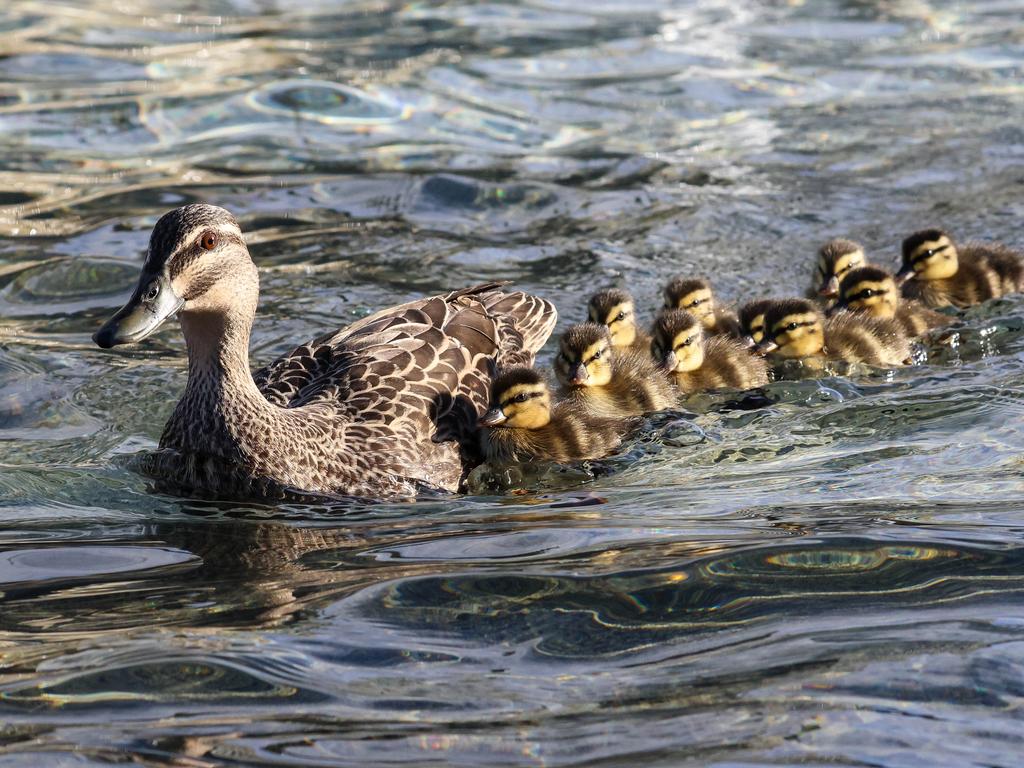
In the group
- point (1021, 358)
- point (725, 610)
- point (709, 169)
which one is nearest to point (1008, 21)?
point (709, 169)

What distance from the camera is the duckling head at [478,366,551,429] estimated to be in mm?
5785

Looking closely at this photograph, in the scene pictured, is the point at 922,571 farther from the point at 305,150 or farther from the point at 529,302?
the point at 305,150

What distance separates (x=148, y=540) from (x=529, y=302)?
7.97 feet

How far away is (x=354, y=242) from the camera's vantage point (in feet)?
28.5

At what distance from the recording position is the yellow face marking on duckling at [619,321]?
688cm

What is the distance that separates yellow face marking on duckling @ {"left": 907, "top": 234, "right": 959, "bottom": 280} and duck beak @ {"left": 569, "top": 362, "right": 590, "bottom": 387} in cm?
217

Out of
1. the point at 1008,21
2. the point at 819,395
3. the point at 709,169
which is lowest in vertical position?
the point at 819,395

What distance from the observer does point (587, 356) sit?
635cm

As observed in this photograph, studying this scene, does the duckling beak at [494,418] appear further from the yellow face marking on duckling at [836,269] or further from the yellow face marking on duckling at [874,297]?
the yellow face marking on duckling at [836,269]

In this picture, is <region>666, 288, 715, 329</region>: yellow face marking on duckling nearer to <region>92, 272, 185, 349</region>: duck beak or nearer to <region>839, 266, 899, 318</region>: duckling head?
<region>839, 266, 899, 318</region>: duckling head

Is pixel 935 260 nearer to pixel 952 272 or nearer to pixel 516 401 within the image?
pixel 952 272

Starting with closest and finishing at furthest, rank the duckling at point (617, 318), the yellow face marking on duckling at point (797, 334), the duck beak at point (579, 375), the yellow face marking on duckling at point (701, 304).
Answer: the duck beak at point (579, 375)
the yellow face marking on duckling at point (797, 334)
the duckling at point (617, 318)
the yellow face marking on duckling at point (701, 304)

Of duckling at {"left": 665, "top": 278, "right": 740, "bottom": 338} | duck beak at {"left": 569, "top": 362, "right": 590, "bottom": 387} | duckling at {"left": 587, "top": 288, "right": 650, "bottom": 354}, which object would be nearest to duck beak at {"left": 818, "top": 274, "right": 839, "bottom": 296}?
duckling at {"left": 665, "top": 278, "right": 740, "bottom": 338}

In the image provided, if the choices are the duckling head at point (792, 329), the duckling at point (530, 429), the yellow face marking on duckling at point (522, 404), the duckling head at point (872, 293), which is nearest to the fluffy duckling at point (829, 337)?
the duckling head at point (792, 329)
